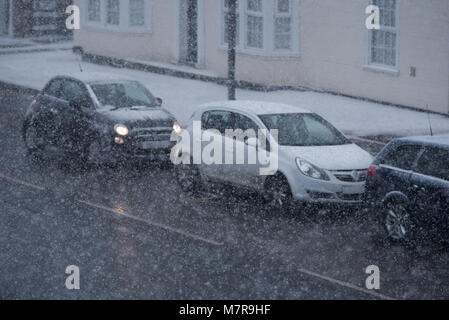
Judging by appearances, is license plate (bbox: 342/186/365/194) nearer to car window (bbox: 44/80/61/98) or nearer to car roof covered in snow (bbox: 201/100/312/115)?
car roof covered in snow (bbox: 201/100/312/115)

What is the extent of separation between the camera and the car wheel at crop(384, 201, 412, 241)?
1226cm

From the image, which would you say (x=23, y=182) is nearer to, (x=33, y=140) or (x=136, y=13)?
(x=33, y=140)

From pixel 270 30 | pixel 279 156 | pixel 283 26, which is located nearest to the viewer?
pixel 279 156

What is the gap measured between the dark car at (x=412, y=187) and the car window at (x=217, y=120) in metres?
2.99

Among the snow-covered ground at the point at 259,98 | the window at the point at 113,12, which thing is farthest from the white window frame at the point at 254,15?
the window at the point at 113,12

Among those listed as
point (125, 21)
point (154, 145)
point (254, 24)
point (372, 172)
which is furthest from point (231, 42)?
point (125, 21)

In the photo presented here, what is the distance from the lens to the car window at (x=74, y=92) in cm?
1817

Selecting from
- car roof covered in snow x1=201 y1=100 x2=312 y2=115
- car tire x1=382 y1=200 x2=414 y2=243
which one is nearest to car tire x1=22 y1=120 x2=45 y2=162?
car roof covered in snow x1=201 y1=100 x2=312 y2=115

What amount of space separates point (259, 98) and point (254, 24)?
2931 millimetres

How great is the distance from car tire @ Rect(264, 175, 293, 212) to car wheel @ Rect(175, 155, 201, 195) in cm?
155

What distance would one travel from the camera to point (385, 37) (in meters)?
24.3

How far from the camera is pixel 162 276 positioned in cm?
1101
